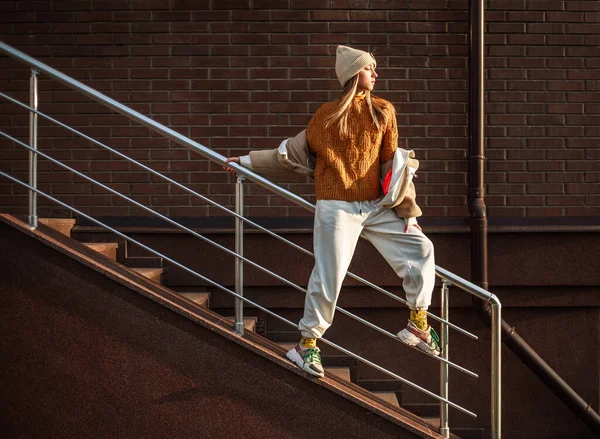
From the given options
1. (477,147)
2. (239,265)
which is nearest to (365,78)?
(239,265)

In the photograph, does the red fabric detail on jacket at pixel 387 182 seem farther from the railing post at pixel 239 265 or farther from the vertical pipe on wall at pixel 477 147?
the vertical pipe on wall at pixel 477 147

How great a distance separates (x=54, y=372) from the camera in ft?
11.1

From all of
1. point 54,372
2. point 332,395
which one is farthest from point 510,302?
point 54,372

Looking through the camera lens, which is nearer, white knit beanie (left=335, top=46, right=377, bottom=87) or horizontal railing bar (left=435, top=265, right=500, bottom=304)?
white knit beanie (left=335, top=46, right=377, bottom=87)

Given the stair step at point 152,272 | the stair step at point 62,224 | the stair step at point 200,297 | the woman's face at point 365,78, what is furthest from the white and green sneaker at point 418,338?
the stair step at point 62,224

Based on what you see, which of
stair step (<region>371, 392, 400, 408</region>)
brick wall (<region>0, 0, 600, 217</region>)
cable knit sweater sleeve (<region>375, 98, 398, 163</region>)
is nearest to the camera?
cable knit sweater sleeve (<region>375, 98, 398, 163</region>)

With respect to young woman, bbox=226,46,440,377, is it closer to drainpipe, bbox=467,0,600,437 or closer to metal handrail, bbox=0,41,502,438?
metal handrail, bbox=0,41,502,438

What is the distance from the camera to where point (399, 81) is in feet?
15.6

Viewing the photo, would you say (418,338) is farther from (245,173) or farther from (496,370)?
(245,173)

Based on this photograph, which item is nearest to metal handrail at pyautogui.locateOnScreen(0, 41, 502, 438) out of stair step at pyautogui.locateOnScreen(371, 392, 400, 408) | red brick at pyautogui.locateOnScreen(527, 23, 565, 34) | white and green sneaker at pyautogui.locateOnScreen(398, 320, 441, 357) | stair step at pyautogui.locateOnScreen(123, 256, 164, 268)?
white and green sneaker at pyautogui.locateOnScreen(398, 320, 441, 357)

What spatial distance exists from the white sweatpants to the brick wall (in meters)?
1.42

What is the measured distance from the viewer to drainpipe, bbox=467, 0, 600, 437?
456 centimetres

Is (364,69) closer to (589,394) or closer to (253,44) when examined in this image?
(253,44)

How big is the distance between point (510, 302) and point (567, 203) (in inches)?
29.9
